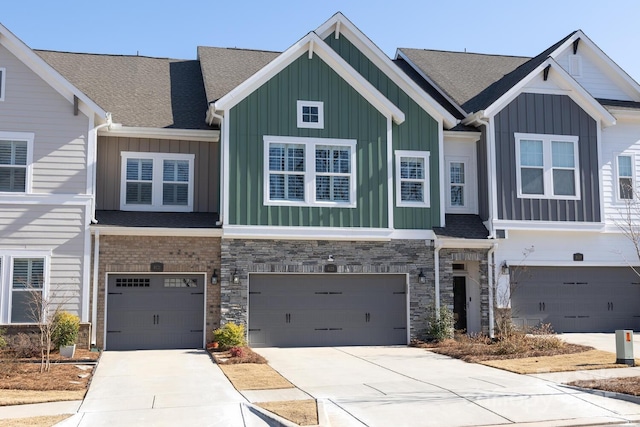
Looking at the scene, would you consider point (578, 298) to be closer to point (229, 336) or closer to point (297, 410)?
point (229, 336)

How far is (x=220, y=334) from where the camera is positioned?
18.8 metres

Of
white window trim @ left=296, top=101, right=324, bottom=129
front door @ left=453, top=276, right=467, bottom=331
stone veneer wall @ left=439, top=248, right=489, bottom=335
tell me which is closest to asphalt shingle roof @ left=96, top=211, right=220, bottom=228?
white window trim @ left=296, top=101, right=324, bottom=129

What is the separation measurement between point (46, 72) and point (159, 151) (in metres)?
3.81

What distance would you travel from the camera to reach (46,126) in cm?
1911

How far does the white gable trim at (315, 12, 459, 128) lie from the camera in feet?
69.8

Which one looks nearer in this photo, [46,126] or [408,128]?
[46,126]

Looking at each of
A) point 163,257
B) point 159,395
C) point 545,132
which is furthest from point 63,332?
point 545,132

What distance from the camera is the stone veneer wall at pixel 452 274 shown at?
2095cm

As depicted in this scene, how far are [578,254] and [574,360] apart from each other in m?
6.65

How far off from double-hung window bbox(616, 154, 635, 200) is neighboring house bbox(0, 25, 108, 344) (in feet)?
52.7

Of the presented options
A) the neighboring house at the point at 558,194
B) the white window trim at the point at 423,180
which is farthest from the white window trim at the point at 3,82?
the neighboring house at the point at 558,194

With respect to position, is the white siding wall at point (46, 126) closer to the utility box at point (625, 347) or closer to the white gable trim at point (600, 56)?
the utility box at point (625, 347)

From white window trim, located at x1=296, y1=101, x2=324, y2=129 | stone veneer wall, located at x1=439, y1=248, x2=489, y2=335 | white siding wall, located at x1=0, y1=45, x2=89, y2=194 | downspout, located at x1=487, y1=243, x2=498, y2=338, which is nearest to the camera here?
white siding wall, located at x1=0, y1=45, x2=89, y2=194

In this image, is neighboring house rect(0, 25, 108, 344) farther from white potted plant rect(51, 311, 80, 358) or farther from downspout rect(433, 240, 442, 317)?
downspout rect(433, 240, 442, 317)
